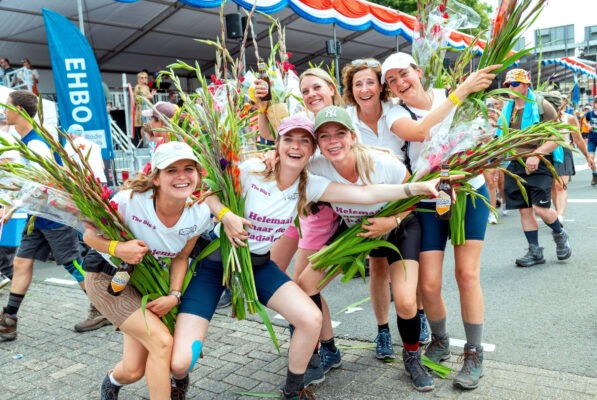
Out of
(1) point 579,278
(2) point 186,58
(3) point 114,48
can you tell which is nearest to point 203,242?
Answer: (1) point 579,278

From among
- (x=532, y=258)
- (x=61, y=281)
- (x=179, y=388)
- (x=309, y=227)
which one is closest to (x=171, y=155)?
(x=309, y=227)

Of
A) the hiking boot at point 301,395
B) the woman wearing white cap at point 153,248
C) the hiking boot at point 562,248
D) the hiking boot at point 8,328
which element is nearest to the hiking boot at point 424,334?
the hiking boot at point 301,395

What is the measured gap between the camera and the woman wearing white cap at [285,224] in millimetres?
2926

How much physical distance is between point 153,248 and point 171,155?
1.87 ft

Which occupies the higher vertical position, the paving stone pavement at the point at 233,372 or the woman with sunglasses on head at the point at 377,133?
the woman with sunglasses on head at the point at 377,133

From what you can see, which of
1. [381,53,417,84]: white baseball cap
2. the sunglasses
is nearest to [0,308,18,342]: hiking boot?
the sunglasses

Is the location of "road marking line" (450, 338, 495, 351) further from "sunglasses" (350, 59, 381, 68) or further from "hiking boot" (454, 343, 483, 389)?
"sunglasses" (350, 59, 381, 68)

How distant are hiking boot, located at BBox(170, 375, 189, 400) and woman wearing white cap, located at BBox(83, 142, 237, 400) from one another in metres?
0.23

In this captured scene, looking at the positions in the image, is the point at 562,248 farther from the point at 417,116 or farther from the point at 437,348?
the point at 417,116

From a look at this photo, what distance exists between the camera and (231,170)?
9.78 ft

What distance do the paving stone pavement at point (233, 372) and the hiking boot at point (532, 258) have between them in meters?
2.59

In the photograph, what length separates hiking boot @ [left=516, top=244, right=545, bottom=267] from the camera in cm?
573

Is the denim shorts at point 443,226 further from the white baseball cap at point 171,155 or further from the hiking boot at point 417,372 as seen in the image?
the white baseball cap at point 171,155

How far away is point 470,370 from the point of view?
123 inches
